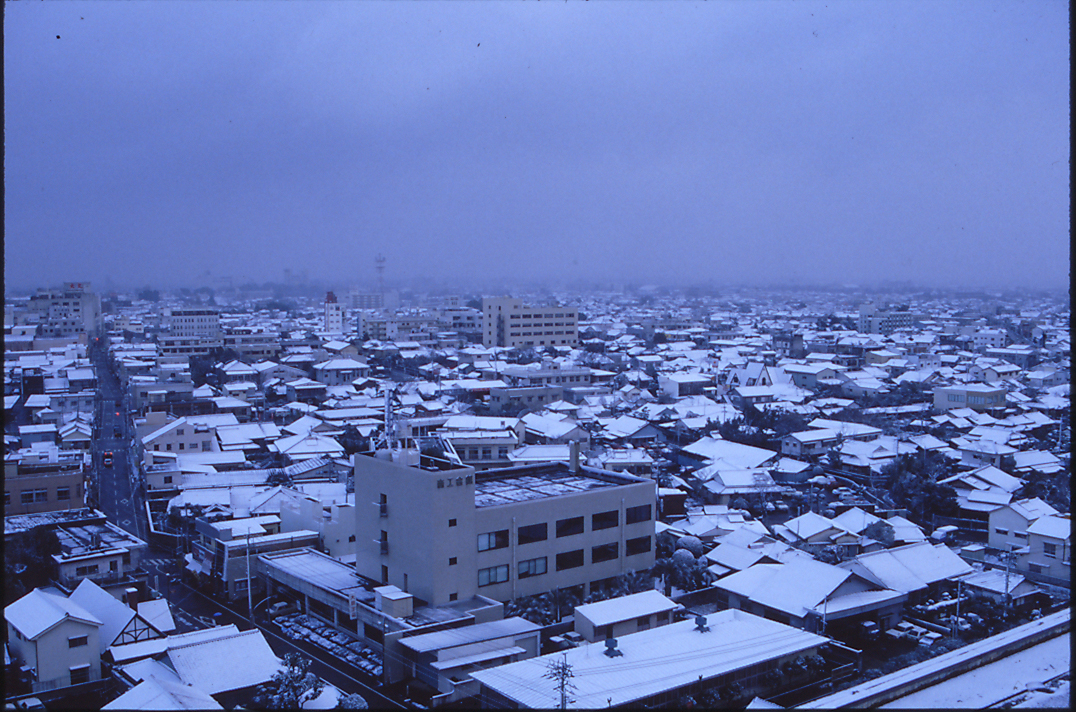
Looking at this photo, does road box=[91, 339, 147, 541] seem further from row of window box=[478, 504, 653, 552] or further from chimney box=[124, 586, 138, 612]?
row of window box=[478, 504, 653, 552]

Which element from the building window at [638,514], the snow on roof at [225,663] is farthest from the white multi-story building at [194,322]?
the snow on roof at [225,663]

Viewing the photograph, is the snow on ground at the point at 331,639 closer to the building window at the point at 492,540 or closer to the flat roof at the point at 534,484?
the building window at the point at 492,540

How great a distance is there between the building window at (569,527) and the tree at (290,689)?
5.56 ft

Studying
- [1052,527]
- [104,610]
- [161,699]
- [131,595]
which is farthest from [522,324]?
[161,699]

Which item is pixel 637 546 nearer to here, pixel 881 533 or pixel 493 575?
pixel 493 575

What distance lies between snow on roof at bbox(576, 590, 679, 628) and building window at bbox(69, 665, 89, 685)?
7.55ft

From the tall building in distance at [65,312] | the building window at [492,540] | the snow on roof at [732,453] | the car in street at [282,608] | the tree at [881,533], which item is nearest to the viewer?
the building window at [492,540]

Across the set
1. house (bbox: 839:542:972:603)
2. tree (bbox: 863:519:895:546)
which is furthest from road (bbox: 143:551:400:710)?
tree (bbox: 863:519:895:546)

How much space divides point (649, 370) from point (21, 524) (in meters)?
11.8

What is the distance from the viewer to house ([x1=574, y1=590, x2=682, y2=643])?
4059mm

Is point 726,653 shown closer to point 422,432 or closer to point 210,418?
point 422,432

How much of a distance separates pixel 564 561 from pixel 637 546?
580 millimetres

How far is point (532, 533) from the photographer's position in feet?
15.5

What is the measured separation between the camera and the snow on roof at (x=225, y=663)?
3.47 meters
